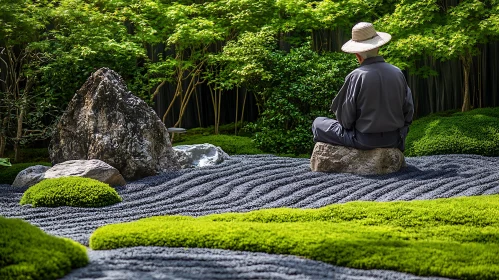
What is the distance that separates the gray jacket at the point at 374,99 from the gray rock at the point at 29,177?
12.2ft

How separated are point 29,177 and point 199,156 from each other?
2.38 metres

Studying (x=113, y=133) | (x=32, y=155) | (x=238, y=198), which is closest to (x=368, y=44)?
(x=238, y=198)

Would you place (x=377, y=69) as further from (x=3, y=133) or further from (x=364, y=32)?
(x=3, y=133)

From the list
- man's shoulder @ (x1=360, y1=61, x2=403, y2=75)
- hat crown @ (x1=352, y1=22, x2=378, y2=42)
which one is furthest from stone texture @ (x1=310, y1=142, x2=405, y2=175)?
hat crown @ (x1=352, y1=22, x2=378, y2=42)

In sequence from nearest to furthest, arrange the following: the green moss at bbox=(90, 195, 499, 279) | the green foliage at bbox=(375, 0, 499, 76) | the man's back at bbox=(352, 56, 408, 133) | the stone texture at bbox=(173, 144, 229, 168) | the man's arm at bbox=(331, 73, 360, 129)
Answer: the green moss at bbox=(90, 195, 499, 279), the man's back at bbox=(352, 56, 408, 133), the man's arm at bbox=(331, 73, 360, 129), the stone texture at bbox=(173, 144, 229, 168), the green foliage at bbox=(375, 0, 499, 76)

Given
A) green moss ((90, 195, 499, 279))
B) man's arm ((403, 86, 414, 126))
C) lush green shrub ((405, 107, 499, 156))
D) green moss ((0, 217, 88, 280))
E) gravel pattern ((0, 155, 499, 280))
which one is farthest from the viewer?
lush green shrub ((405, 107, 499, 156))

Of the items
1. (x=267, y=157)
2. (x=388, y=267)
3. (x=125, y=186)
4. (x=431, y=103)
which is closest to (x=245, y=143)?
(x=267, y=157)

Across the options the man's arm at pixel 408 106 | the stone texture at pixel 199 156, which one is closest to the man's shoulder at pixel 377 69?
the man's arm at pixel 408 106

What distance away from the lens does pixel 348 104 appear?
27.7 feet

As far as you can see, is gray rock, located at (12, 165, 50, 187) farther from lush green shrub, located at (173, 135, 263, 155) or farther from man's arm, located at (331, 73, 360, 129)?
man's arm, located at (331, 73, 360, 129)

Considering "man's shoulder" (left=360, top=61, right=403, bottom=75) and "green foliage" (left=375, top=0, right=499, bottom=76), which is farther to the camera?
"green foliage" (left=375, top=0, right=499, bottom=76)

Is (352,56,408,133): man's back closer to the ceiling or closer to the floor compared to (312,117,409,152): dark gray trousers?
closer to the ceiling

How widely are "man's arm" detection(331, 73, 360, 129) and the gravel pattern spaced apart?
67 cm

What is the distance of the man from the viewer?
8336mm
